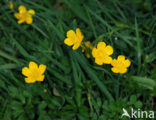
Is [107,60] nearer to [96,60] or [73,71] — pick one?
[96,60]

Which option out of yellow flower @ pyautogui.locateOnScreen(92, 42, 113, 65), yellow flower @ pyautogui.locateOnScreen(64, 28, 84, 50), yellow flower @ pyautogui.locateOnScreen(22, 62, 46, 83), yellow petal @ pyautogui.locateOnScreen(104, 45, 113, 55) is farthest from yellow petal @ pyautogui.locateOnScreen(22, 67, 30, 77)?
yellow petal @ pyautogui.locateOnScreen(104, 45, 113, 55)

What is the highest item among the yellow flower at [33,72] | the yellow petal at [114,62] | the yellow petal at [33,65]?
the yellow petal at [114,62]

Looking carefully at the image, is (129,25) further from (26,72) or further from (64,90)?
(26,72)

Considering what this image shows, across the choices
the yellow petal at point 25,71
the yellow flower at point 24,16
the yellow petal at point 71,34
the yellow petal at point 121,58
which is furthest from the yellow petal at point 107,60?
the yellow flower at point 24,16

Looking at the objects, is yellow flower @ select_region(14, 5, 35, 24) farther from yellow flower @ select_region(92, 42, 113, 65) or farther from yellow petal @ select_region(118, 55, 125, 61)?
yellow petal @ select_region(118, 55, 125, 61)

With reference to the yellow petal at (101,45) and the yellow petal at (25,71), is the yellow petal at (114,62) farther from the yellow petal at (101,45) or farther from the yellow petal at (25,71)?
the yellow petal at (25,71)

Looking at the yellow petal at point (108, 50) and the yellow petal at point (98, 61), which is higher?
the yellow petal at point (108, 50)
